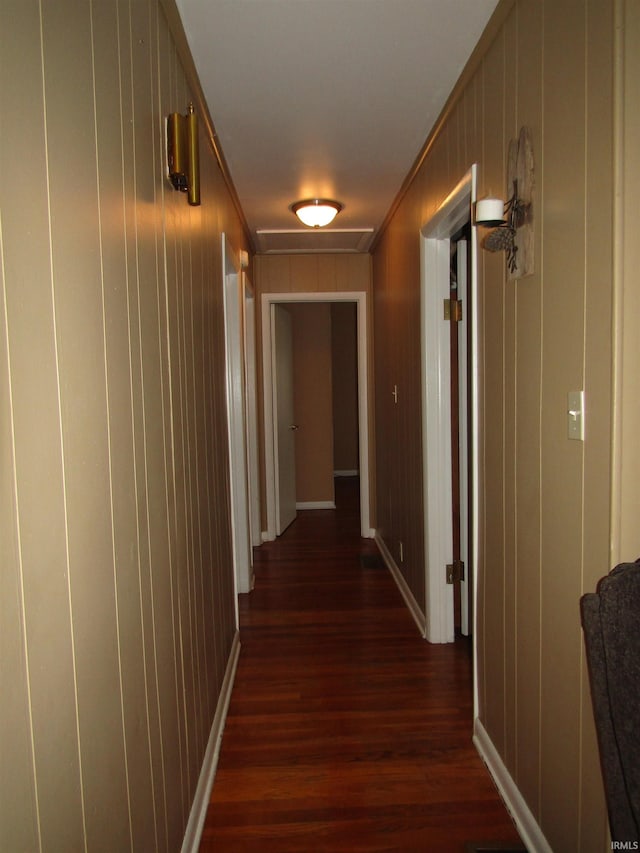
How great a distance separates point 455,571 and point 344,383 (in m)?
5.55

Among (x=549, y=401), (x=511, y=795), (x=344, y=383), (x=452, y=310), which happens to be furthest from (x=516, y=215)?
(x=344, y=383)

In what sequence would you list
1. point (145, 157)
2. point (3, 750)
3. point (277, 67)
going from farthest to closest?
point (277, 67), point (145, 157), point (3, 750)

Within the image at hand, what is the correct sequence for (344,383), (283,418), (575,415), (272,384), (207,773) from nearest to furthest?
(575,415), (207,773), (272,384), (283,418), (344,383)

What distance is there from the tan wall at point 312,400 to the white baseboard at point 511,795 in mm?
4345

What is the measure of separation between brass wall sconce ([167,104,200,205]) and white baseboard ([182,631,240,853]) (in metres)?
1.84

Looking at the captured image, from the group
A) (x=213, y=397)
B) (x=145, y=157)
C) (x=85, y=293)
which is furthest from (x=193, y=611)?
(x=145, y=157)

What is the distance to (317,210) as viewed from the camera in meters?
3.50

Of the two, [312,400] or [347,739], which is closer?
[347,739]

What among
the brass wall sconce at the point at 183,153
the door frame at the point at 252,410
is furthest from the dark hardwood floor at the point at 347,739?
the brass wall sconce at the point at 183,153

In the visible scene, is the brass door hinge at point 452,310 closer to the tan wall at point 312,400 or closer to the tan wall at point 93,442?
the tan wall at point 93,442

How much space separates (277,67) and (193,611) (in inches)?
75.1

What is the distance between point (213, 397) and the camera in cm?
239

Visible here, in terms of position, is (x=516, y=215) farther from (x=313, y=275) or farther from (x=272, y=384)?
(x=272, y=384)

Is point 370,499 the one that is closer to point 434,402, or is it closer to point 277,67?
point 434,402
